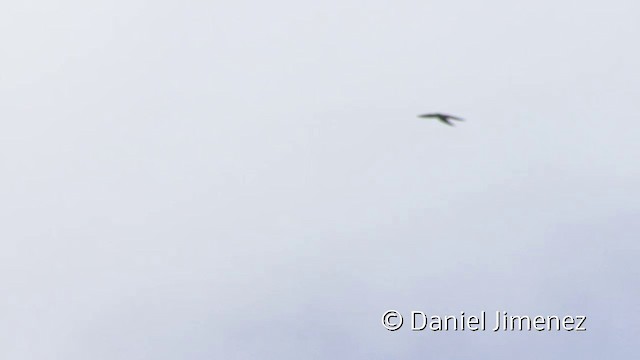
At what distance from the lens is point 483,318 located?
12156 centimetres

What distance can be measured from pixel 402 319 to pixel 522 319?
151ft

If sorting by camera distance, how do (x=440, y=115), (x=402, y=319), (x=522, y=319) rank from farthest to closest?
(x=402, y=319) → (x=522, y=319) → (x=440, y=115)

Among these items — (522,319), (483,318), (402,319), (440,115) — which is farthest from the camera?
(402,319)

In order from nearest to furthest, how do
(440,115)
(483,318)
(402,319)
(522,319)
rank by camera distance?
1. (440,115)
2. (522,319)
3. (483,318)
4. (402,319)

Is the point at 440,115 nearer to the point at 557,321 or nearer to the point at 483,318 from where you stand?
the point at 483,318

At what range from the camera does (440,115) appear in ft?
241

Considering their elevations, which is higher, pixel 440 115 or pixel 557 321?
pixel 440 115

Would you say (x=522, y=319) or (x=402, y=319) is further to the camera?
(x=402, y=319)

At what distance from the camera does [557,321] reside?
128 meters

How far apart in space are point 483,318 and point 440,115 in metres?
64.6

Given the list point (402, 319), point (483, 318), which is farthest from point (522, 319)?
point (402, 319)

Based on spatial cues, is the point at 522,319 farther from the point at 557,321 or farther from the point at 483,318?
the point at 557,321

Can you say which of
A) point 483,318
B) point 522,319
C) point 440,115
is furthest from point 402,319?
point 440,115

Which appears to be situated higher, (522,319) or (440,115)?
(440,115)
